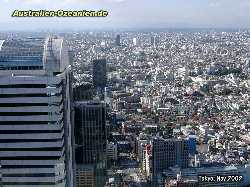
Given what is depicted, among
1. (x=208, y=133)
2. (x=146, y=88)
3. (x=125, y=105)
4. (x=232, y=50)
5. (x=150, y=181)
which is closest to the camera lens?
(x=150, y=181)

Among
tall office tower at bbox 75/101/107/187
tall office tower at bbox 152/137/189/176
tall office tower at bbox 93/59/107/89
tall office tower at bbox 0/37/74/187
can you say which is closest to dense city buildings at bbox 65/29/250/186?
tall office tower at bbox 152/137/189/176

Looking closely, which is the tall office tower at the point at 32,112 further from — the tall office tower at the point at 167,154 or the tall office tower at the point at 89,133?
the tall office tower at the point at 167,154

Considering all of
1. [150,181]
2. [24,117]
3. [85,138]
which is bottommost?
[150,181]

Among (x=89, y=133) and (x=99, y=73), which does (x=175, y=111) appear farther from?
(x=89, y=133)

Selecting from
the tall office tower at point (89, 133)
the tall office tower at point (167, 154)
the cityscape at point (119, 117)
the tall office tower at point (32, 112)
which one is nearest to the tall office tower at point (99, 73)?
the cityscape at point (119, 117)

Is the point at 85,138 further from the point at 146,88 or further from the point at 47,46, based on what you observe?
the point at 146,88

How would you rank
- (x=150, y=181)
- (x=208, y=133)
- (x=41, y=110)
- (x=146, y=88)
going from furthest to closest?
(x=146, y=88), (x=208, y=133), (x=150, y=181), (x=41, y=110)

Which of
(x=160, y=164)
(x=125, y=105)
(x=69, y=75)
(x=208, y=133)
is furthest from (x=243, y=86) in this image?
(x=69, y=75)
